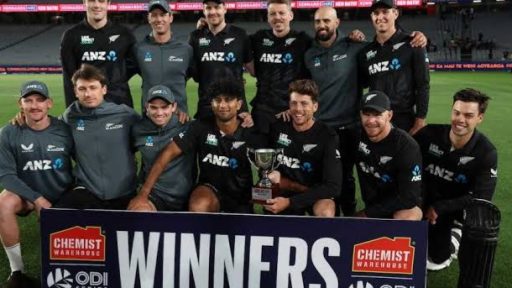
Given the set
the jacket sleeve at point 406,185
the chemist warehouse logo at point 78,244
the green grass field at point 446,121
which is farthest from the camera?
the green grass field at point 446,121

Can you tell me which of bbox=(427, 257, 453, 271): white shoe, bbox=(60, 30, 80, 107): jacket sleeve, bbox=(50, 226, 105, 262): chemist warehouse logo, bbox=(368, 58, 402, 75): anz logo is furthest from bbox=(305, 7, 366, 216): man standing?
bbox=(50, 226, 105, 262): chemist warehouse logo

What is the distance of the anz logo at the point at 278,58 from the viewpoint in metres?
4.67

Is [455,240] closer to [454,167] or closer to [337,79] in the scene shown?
[454,167]

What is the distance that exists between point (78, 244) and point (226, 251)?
85 centimetres

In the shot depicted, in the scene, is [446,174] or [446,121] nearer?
[446,174]

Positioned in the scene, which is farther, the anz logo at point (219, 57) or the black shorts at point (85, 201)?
the anz logo at point (219, 57)

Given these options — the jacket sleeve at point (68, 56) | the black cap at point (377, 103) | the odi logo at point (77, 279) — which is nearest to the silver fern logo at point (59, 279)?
the odi logo at point (77, 279)

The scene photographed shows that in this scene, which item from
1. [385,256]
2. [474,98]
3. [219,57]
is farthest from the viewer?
[219,57]

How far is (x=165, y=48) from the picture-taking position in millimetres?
4570

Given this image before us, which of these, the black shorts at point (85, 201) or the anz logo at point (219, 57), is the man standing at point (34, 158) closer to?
the black shorts at point (85, 201)

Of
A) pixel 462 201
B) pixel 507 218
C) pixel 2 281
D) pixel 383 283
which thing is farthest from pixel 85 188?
pixel 507 218

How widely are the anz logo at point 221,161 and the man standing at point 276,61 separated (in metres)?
0.80

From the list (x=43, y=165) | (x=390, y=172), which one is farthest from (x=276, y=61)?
(x=43, y=165)

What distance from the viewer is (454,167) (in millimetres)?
3709
